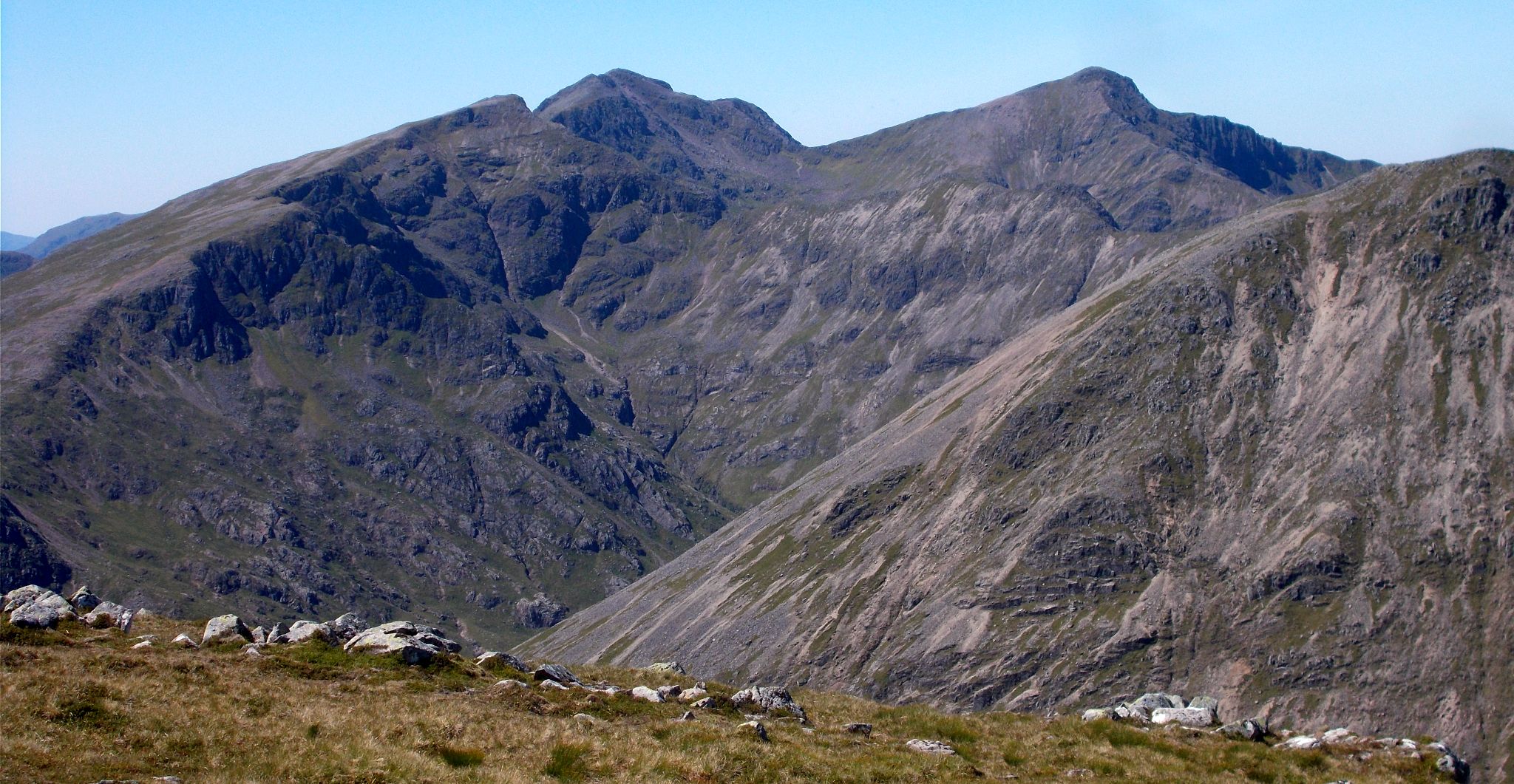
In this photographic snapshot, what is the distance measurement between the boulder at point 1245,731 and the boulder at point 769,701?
15.0 m

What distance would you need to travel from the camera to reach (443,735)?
32.2 m

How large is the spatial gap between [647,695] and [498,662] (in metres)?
6.03

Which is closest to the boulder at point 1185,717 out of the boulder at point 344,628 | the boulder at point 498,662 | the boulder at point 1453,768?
the boulder at point 1453,768

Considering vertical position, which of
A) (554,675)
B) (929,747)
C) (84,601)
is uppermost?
(84,601)

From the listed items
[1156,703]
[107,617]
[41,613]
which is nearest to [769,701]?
[1156,703]

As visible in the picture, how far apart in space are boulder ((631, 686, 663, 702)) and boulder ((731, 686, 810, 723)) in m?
2.88

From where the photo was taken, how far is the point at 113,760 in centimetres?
2861

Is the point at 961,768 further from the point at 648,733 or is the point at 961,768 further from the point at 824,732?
the point at 648,733

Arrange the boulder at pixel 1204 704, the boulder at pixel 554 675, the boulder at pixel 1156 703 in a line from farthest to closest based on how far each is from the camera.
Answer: the boulder at pixel 1156 703 < the boulder at pixel 1204 704 < the boulder at pixel 554 675

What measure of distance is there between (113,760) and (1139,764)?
28648 mm

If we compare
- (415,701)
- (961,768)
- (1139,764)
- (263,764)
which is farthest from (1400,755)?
(263,764)

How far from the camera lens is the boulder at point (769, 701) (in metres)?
42.4

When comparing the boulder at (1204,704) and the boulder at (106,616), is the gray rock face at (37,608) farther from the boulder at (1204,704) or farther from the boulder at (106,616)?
the boulder at (1204,704)

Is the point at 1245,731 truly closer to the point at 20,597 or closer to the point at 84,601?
the point at 84,601
